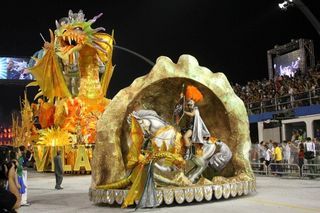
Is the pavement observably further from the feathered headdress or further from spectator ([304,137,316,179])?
spectator ([304,137,316,179])

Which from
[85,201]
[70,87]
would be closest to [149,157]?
[85,201]

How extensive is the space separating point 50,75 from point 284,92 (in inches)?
571

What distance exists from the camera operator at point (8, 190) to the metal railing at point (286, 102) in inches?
818

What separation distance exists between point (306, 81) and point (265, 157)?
7920mm

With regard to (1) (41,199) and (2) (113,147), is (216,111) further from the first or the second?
(1) (41,199)

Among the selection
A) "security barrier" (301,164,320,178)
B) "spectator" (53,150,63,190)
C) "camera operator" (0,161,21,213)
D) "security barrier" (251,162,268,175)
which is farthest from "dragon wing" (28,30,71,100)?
"camera operator" (0,161,21,213)

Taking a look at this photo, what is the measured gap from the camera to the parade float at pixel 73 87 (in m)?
23.0

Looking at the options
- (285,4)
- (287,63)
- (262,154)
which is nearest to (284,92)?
(262,154)

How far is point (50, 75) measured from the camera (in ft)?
80.1

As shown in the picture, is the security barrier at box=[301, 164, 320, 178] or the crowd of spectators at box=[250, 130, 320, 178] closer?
the security barrier at box=[301, 164, 320, 178]

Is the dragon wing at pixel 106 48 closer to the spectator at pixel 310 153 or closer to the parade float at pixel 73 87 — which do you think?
the parade float at pixel 73 87

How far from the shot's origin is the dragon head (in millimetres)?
22906

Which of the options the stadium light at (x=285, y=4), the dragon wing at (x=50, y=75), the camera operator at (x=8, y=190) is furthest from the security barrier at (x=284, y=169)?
the camera operator at (x=8, y=190)

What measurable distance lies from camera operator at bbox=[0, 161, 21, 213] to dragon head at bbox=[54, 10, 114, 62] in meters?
18.3
